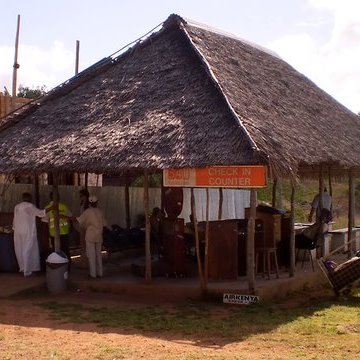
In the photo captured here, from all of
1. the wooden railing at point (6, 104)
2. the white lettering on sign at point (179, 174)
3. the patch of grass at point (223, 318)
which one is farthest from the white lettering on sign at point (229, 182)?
the wooden railing at point (6, 104)

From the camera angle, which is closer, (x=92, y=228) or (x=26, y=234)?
(x=92, y=228)

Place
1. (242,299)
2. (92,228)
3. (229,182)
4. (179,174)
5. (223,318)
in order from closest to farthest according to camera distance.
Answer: (223,318)
(229,182)
(242,299)
(179,174)
(92,228)

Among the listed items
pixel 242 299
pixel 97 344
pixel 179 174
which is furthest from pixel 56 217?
pixel 97 344

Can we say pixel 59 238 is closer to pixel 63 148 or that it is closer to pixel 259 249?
pixel 63 148

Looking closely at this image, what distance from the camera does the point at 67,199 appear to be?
696 inches

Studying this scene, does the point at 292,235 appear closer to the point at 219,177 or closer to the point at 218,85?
the point at 219,177

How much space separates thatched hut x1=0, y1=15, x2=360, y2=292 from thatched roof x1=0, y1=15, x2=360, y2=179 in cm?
2

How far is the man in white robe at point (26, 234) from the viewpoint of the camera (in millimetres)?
13578

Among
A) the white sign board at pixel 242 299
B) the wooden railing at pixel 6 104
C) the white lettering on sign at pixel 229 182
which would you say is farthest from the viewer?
the wooden railing at pixel 6 104

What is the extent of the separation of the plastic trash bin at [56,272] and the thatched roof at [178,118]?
1611 mm

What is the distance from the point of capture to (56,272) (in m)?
12.3

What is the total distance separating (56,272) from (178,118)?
11.3 ft

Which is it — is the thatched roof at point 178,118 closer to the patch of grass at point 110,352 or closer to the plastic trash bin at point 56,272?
the plastic trash bin at point 56,272

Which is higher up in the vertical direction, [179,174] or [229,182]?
[179,174]
